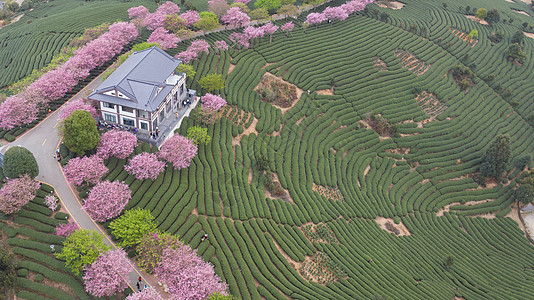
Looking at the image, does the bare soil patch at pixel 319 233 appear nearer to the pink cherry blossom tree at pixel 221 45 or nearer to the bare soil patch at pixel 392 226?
the bare soil patch at pixel 392 226

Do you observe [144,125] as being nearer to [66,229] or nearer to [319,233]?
[66,229]

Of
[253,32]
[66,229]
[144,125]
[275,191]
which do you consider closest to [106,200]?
[66,229]

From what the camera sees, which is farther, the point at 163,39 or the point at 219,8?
the point at 219,8

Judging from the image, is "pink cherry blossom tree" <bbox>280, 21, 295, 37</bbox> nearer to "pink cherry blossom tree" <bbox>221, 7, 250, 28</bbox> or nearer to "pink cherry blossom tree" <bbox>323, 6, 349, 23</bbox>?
"pink cherry blossom tree" <bbox>221, 7, 250, 28</bbox>

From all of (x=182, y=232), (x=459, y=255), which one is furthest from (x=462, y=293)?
(x=182, y=232)

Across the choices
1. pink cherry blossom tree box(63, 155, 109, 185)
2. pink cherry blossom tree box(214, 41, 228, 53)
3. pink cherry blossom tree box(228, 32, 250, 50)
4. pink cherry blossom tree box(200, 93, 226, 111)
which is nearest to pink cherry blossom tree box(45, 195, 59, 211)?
pink cherry blossom tree box(63, 155, 109, 185)

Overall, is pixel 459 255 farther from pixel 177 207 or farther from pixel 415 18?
pixel 415 18
